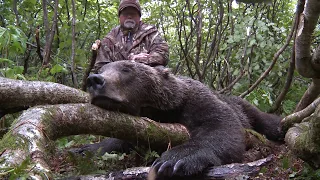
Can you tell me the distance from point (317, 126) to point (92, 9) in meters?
8.02

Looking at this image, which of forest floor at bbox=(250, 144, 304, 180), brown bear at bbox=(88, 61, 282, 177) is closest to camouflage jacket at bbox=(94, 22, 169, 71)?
brown bear at bbox=(88, 61, 282, 177)

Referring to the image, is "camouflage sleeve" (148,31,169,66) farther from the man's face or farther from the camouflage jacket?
the man's face

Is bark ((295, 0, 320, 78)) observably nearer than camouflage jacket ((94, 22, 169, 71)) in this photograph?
Yes

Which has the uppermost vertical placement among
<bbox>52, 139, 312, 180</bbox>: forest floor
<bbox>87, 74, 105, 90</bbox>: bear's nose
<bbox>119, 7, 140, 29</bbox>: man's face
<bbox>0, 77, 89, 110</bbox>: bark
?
<bbox>119, 7, 140, 29</bbox>: man's face

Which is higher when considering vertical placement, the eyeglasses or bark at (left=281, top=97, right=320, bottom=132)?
the eyeglasses

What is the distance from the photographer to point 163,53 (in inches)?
230

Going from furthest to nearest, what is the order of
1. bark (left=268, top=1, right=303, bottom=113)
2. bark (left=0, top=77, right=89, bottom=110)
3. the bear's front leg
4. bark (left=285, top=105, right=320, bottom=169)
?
bark (left=268, top=1, right=303, bottom=113) < bark (left=0, top=77, right=89, bottom=110) < the bear's front leg < bark (left=285, top=105, right=320, bottom=169)

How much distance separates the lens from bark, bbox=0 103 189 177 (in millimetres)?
2359

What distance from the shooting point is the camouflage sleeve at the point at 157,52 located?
552cm

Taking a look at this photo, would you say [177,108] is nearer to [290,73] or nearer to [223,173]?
[223,173]

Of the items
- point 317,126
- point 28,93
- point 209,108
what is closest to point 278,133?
point 209,108

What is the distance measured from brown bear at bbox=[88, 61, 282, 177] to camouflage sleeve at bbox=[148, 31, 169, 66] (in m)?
0.86

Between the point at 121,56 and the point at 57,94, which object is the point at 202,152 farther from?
the point at 121,56

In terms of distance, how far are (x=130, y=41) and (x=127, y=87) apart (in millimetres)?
2386
